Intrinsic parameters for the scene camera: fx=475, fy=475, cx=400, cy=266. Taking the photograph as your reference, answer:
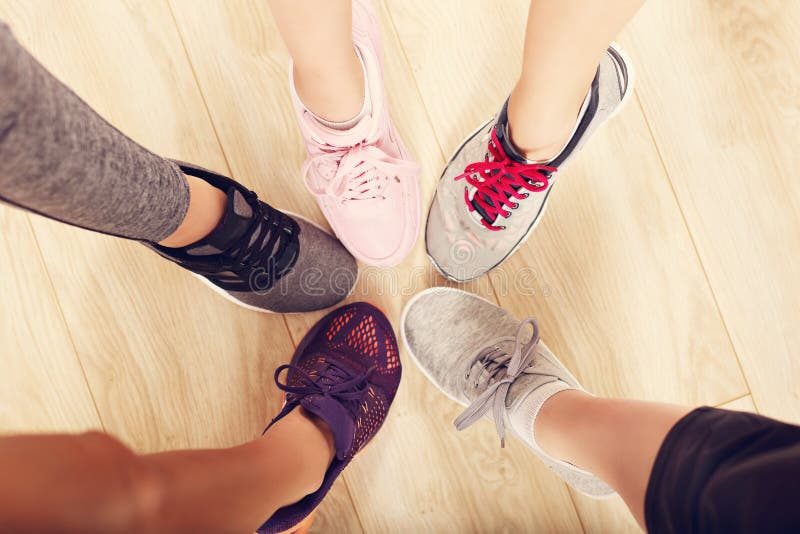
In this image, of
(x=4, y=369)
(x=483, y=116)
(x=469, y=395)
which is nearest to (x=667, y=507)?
(x=469, y=395)

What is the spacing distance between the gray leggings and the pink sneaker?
10.0 inches

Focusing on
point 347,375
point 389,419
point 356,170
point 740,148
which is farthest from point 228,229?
point 740,148

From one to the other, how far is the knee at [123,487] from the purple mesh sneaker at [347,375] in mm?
298

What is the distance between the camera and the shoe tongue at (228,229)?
1.76 ft

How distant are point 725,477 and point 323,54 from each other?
0.55 m

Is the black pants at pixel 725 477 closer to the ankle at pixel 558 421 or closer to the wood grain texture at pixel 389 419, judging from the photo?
the ankle at pixel 558 421

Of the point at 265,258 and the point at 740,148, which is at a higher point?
the point at 740,148

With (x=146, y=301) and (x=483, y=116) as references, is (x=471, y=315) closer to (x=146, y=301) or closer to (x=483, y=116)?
(x=483, y=116)

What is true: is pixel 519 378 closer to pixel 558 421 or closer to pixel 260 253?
pixel 558 421

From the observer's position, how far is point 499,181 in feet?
2.15

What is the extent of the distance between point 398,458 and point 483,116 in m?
0.58

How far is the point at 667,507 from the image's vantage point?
0.38 meters

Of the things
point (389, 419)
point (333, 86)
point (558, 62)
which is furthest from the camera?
point (389, 419)

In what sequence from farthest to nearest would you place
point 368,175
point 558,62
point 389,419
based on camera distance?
point 389,419
point 368,175
point 558,62
